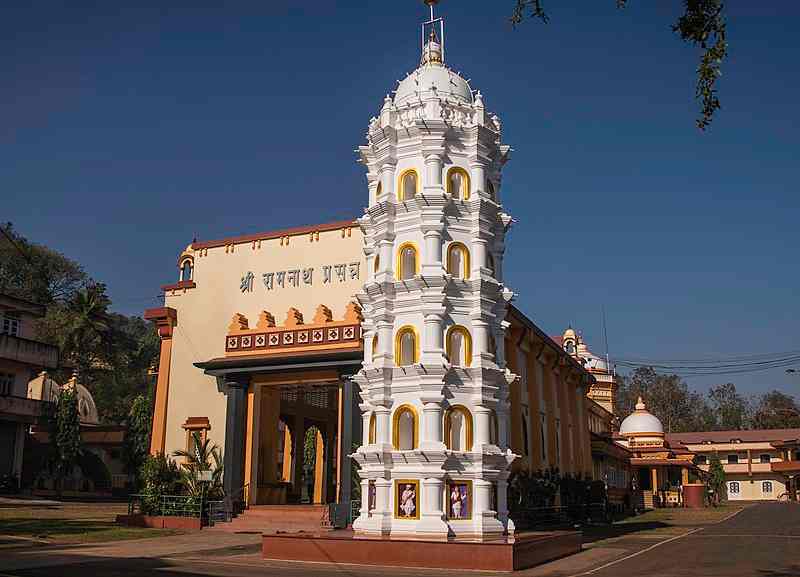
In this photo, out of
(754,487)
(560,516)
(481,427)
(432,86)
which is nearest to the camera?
(481,427)

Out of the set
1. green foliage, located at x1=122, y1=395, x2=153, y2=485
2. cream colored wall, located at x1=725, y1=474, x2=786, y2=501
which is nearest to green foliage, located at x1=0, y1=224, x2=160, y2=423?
green foliage, located at x1=122, y1=395, x2=153, y2=485

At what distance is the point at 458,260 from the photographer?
87.4 feet

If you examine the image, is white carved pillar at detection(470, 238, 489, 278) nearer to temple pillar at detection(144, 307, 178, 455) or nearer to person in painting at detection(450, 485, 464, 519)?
person in painting at detection(450, 485, 464, 519)

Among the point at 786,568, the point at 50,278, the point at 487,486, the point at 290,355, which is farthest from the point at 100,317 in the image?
the point at 786,568

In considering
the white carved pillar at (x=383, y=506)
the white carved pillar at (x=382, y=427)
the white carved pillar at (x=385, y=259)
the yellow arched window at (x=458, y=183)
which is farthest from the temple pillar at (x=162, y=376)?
the yellow arched window at (x=458, y=183)

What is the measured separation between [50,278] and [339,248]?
63.9 m

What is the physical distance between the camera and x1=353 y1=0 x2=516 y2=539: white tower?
2422 cm

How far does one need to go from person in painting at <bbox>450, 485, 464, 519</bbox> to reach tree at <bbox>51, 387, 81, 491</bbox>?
37659mm

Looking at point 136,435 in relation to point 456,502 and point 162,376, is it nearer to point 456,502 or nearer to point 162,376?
point 162,376

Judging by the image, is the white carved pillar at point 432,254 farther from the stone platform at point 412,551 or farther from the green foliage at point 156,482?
the green foliage at point 156,482

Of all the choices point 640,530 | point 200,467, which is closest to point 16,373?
point 200,467

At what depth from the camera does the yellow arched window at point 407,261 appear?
26375 millimetres

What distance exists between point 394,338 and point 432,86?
9319mm

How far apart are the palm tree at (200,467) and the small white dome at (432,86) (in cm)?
1776
